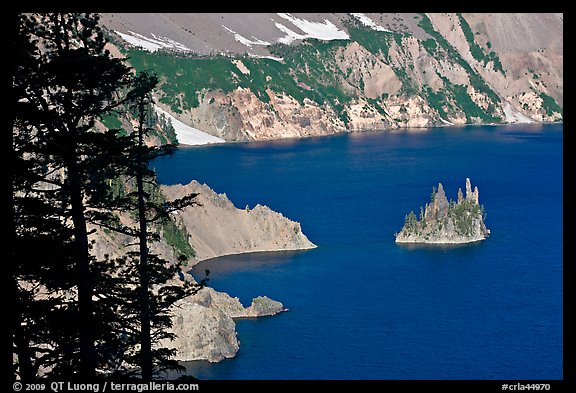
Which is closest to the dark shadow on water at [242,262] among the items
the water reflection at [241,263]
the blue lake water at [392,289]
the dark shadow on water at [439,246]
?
the water reflection at [241,263]

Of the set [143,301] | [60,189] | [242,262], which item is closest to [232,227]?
[242,262]

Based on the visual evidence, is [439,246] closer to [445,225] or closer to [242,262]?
[445,225]

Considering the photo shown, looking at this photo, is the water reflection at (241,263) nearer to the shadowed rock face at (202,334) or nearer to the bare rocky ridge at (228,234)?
the bare rocky ridge at (228,234)

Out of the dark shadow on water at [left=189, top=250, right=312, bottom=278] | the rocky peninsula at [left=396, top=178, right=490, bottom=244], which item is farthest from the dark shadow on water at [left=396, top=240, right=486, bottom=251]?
the dark shadow on water at [left=189, top=250, right=312, bottom=278]

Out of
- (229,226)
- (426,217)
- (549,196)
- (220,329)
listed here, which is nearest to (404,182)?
(549,196)

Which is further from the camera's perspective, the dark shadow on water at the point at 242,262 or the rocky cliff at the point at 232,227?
the rocky cliff at the point at 232,227

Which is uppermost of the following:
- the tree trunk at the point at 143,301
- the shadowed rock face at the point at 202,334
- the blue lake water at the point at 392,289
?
the tree trunk at the point at 143,301

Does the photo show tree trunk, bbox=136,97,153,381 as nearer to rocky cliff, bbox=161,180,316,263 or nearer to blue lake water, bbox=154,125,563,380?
blue lake water, bbox=154,125,563,380
